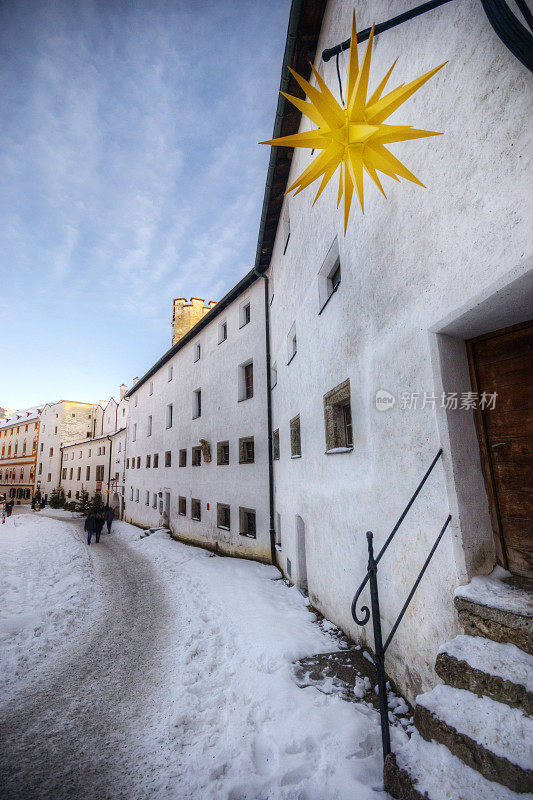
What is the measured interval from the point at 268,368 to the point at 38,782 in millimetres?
10749

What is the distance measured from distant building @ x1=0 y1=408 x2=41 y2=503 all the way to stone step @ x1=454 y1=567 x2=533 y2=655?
54219mm

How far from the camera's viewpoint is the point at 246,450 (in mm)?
13422

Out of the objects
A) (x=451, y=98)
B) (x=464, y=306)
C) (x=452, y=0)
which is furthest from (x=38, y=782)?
(x=452, y=0)

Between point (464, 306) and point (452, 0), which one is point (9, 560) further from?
point (452, 0)

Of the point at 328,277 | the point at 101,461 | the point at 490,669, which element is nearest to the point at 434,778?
the point at 490,669

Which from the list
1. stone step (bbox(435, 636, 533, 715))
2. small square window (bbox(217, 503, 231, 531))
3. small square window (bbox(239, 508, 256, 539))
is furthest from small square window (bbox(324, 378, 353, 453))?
small square window (bbox(217, 503, 231, 531))

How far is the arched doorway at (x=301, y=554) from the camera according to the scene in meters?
8.44

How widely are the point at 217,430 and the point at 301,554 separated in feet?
25.5

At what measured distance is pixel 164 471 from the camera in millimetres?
20859

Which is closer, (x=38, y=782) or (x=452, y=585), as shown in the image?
(x=452, y=585)

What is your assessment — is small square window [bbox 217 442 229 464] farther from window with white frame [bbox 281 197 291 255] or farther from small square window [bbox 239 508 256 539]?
window with white frame [bbox 281 197 291 255]

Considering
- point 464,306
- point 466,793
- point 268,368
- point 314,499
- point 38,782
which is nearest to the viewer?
point 466,793

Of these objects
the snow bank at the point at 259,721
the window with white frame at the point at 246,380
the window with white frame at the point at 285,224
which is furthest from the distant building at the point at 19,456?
the snow bank at the point at 259,721

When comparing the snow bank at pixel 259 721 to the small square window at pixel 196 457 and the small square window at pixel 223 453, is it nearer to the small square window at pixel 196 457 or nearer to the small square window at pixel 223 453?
the small square window at pixel 223 453
